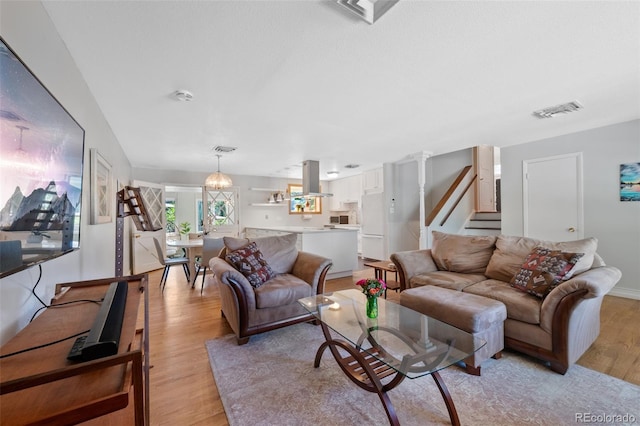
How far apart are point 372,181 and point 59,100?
6.09 m

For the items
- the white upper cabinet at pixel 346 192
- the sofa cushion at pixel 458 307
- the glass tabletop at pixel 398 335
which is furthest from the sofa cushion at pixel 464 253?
the white upper cabinet at pixel 346 192

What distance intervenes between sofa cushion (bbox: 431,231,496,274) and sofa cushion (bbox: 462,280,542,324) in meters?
0.54

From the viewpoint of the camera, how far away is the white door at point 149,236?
17.9 ft

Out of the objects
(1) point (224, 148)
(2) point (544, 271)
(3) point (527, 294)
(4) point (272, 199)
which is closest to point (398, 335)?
(3) point (527, 294)

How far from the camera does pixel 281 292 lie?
8.50 ft

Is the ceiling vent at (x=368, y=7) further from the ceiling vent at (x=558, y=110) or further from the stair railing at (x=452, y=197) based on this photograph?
the stair railing at (x=452, y=197)

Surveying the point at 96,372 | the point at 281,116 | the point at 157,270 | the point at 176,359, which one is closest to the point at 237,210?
the point at 157,270

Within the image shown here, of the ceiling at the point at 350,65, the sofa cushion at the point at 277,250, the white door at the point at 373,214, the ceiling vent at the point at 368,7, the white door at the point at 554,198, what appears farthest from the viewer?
the white door at the point at 373,214

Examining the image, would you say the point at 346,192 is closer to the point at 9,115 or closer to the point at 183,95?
the point at 183,95

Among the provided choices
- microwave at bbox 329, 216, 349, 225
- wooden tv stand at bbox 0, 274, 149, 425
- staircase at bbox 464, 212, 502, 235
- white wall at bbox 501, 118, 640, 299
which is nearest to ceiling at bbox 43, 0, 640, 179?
white wall at bbox 501, 118, 640, 299

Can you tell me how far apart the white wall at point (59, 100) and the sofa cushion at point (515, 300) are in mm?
3011

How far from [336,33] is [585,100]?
2.96m

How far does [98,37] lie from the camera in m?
1.75

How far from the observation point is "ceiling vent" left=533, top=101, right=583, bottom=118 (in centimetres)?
298
